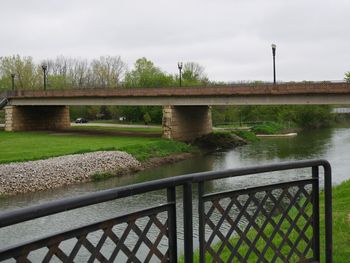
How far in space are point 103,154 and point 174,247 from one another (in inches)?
1210

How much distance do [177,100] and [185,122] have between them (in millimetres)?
3995

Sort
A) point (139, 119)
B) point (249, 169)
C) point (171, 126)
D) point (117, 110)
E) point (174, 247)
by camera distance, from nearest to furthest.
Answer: point (174, 247) → point (249, 169) → point (171, 126) → point (139, 119) → point (117, 110)

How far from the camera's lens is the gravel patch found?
84.4ft

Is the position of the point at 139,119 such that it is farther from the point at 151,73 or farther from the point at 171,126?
the point at 171,126

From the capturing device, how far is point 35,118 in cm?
6131

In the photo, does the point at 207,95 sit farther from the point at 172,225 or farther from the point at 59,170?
the point at 172,225

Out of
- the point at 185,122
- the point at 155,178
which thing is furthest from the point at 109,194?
the point at 185,122

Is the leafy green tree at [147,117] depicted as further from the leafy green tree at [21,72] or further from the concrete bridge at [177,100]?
the leafy green tree at [21,72]

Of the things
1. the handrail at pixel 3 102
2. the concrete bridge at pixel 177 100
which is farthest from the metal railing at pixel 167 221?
the handrail at pixel 3 102

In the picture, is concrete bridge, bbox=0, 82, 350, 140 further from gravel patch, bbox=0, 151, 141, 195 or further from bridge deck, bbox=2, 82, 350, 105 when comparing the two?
gravel patch, bbox=0, 151, 141, 195

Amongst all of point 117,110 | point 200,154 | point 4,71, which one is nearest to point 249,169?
point 200,154

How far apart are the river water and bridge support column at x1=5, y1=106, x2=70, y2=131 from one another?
91.3ft

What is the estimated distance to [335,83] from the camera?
36844mm

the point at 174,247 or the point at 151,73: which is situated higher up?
the point at 151,73
